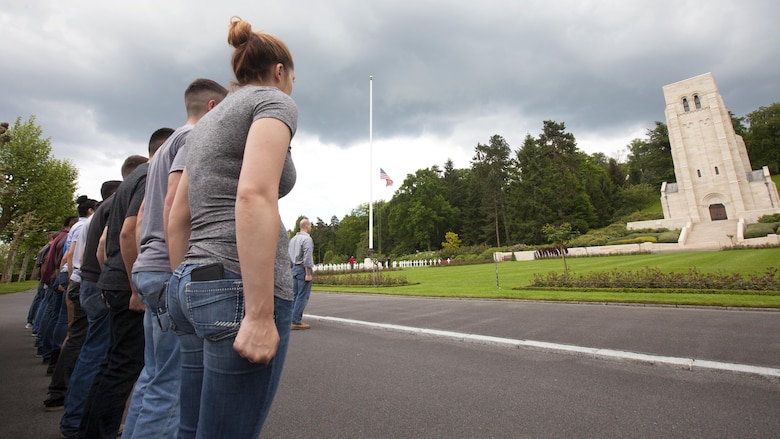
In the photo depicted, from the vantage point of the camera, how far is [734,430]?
2.61m

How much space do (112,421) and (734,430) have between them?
13.9 ft

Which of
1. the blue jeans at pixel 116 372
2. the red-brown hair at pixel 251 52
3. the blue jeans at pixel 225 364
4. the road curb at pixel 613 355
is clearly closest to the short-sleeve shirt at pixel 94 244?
the blue jeans at pixel 116 372

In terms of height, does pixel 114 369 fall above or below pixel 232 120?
below

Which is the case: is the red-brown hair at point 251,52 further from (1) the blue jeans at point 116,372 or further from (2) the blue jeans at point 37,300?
(2) the blue jeans at point 37,300

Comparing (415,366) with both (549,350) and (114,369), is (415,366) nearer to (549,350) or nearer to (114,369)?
(549,350)

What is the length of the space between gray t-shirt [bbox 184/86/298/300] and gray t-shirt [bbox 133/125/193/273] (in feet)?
2.33

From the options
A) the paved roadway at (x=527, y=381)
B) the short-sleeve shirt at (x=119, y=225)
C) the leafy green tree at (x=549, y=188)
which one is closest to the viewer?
the short-sleeve shirt at (x=119, y=225)

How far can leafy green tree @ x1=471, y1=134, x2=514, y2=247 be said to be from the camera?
198ft

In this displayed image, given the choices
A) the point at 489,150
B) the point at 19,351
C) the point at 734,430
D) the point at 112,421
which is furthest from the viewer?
the point at 489,150

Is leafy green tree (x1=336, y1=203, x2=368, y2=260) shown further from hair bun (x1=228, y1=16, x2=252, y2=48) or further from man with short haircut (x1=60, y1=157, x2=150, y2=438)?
hair bun (x1=228, y1=16, x2=252, y2=48)

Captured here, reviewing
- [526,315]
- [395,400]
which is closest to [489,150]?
[526,315]

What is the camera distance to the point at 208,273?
1.18 metres

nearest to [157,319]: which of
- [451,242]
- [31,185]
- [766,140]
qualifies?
[31,185]

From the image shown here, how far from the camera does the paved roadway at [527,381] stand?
9.32ft
